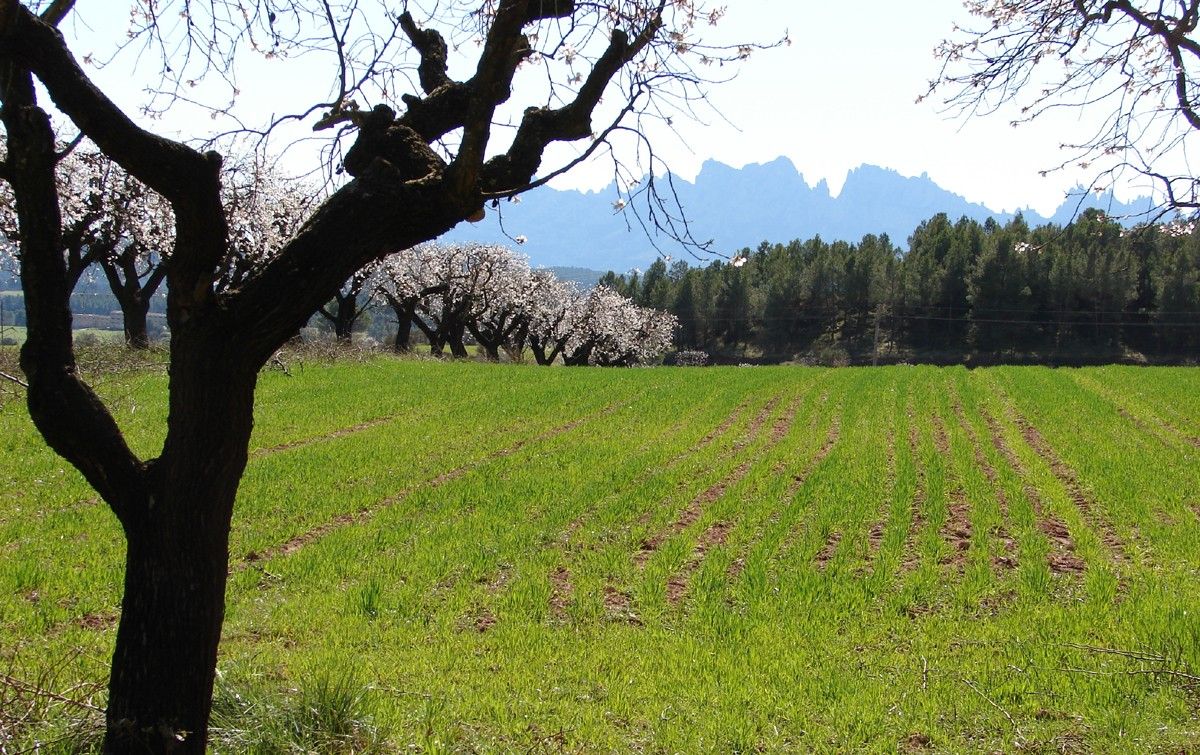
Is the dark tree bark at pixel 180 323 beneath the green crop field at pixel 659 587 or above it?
above

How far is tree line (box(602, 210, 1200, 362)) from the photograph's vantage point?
212ft

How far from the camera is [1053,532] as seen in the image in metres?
10.8

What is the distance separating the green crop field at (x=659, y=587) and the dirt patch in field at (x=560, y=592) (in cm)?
5

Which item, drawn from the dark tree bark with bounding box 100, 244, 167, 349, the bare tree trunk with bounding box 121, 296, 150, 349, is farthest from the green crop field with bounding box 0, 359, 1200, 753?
the bare tree trunk with bounding box 121, 296, 150, 349

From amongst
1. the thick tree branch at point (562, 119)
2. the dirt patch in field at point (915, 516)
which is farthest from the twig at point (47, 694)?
the dirt patch in field at point (915, 516)

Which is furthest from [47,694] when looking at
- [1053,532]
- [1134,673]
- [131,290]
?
[131,290]

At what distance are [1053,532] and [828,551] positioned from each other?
3.13m

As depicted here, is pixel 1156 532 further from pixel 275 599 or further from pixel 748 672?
pixel 275 599

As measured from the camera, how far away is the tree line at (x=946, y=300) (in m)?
64.5

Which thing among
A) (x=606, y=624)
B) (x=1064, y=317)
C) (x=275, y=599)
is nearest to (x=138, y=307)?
(x=275, y=599)

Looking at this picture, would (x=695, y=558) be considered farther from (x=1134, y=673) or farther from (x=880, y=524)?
(x=1134, y=673)

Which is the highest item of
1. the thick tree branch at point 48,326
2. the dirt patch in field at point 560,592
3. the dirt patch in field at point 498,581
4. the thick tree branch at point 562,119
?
the thick tree branch at point 562,119

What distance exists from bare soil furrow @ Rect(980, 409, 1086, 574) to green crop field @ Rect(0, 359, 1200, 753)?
0.19 ft

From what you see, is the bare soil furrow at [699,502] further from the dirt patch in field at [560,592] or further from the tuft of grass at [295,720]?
the tuft of grass at [295,720]
